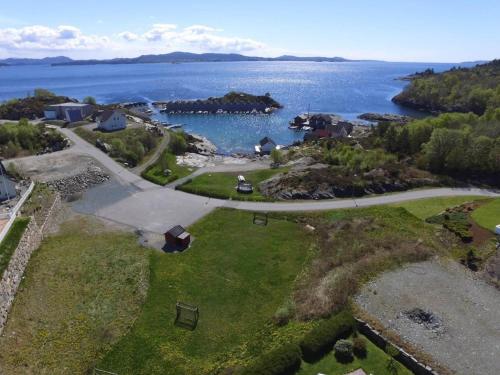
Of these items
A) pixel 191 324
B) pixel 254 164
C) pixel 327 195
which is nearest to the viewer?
pixel 191 324

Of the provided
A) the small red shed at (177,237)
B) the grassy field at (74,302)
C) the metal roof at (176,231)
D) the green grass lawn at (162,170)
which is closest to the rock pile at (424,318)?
the grassy field at (74,302)

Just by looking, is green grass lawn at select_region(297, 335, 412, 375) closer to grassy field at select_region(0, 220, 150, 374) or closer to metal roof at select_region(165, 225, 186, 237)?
grassy field at select_region(0, 220, 150, 374)

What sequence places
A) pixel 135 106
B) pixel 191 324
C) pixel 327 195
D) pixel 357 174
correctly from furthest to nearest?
pixel 135 106, pixel 357 174, pixel 327 195, pixel 191 324

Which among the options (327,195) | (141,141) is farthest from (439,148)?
(141,141)

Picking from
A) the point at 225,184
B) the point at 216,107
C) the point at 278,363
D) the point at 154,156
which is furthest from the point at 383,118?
the point at 278,363

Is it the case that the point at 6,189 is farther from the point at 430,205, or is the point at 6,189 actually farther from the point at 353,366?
the point at 430,205

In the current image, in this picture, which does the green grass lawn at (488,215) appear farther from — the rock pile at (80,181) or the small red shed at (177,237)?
the rock pile at (80,181)

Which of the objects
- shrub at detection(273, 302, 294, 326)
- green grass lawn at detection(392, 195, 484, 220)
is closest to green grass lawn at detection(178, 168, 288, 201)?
green grass lawn at detection(392, 195, 484, 220)

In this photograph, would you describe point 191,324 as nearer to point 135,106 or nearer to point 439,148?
point 439,148

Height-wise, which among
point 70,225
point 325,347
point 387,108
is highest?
point 325,347
